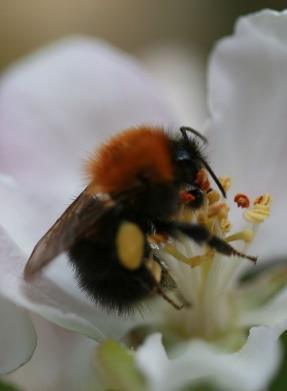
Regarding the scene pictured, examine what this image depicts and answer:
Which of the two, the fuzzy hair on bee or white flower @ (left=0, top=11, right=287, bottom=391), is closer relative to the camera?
the fuzzy hair on bee

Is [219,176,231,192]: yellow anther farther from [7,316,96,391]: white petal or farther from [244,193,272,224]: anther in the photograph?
[7,316,96,391]: white petal

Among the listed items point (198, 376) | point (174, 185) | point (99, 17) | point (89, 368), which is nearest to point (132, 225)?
point (174, 185)

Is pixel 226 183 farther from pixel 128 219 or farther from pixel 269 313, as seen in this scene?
pixel 128 219

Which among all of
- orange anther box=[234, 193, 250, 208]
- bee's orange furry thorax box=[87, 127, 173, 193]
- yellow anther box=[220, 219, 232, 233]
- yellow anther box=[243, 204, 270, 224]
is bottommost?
yellow anther box=[243, 204, 270, 224]

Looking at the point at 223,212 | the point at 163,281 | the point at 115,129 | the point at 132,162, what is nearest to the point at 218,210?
the point at 223,212

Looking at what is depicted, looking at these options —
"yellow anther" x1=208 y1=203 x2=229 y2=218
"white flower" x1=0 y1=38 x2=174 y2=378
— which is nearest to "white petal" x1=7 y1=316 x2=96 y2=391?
"white flower" x1=0 y1=38 x2=174 y2=378

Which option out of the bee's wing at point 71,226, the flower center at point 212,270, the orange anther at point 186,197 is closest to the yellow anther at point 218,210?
the flower center at point 212,270
